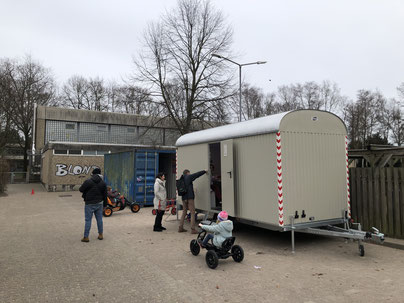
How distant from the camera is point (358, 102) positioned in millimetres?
39188

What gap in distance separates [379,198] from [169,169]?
10707 millimetres

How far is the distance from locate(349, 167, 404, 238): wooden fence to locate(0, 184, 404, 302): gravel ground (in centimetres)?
83

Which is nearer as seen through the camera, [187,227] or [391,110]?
[187,227]

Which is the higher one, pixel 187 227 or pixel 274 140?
pixel 274 140

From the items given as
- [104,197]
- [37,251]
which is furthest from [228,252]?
[37,251]

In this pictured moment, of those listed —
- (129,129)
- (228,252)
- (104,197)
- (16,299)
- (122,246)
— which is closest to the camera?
(16,299)

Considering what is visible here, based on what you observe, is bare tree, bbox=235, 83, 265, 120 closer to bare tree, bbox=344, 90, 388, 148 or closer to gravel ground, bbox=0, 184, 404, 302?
bare tree, bbox=344, 90, 388, 148

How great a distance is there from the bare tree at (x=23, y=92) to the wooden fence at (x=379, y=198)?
32.5 metres

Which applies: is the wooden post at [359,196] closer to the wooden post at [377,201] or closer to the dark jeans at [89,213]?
the wooden post at [377,201]

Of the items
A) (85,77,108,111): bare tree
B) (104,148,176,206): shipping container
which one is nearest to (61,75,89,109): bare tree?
(85,77,108,111): bare tree

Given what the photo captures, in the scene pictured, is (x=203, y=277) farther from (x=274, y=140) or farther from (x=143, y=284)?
(x=274, y=140)

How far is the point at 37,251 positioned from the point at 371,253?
23.4 feet

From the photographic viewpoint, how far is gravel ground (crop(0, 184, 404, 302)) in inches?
166

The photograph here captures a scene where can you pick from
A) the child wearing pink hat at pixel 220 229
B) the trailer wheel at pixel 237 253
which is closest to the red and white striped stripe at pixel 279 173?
the trailer wheel at pixel 237 253
